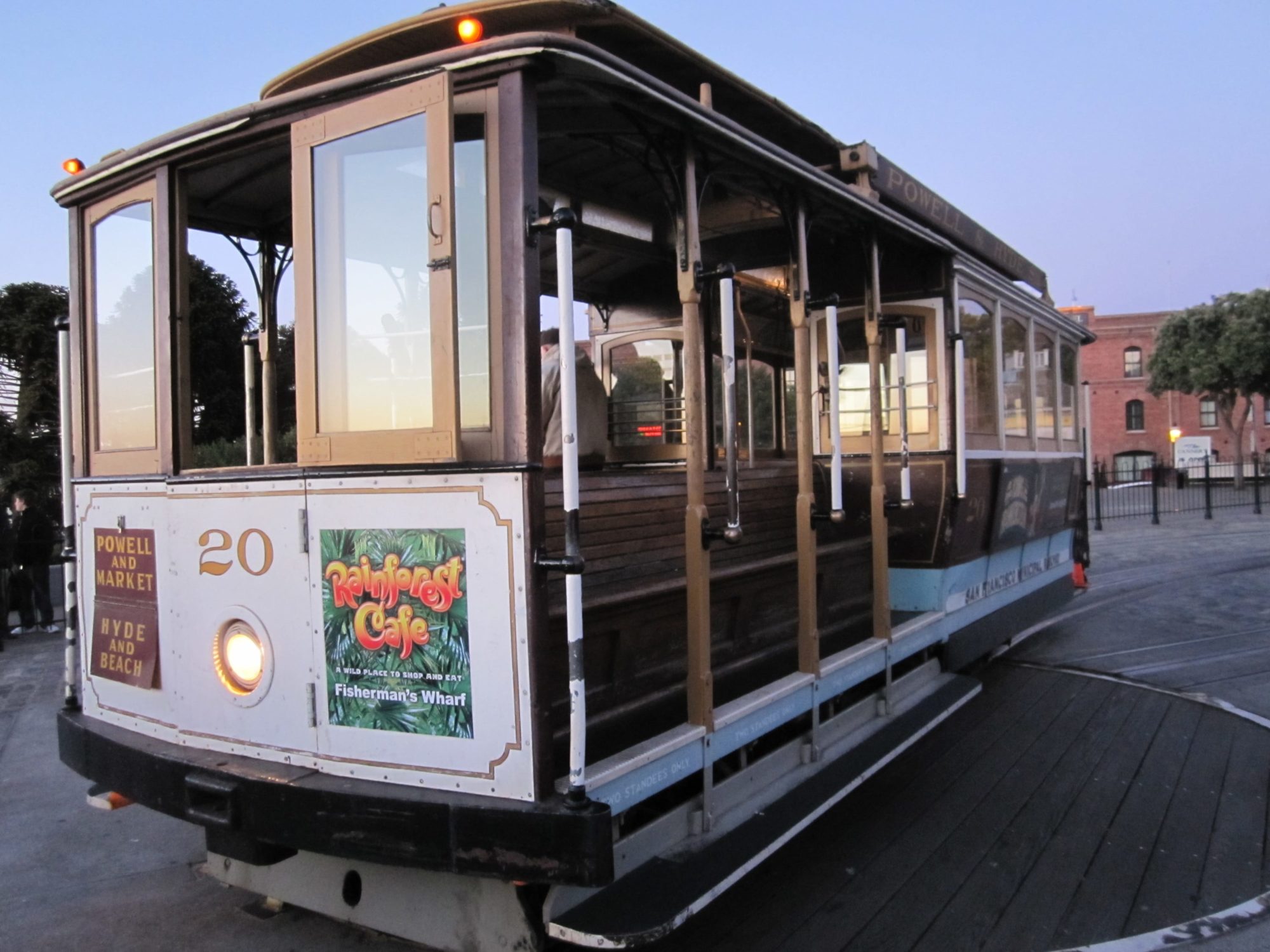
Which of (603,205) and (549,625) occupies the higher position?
(603,205)

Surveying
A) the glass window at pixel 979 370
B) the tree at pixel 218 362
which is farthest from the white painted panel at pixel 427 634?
the tree at pixel 218 362

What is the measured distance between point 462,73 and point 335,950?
9.75 ft

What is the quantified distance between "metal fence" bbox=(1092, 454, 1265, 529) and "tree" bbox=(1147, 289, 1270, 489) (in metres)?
1.64

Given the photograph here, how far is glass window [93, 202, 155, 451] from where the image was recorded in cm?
361

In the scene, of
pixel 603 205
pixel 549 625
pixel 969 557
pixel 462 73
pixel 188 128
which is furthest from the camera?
pixel 969 557

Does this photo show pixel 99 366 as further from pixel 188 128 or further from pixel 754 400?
pixel 754 400

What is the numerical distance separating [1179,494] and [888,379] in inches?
939

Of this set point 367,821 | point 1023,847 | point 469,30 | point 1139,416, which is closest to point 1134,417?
point 1139,416

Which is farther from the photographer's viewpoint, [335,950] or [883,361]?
[883,361]

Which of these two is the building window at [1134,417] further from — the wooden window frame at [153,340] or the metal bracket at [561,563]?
the metal bracket at [561,563]

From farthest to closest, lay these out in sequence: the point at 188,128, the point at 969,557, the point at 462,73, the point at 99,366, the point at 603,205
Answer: the point at 969,557 < the point at 603,205 < the point at 99,366 < the point at 188,128 < the point at 462,73

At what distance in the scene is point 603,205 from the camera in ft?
16.9

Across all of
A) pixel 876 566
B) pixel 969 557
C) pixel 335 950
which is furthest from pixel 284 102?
pixel 969 557

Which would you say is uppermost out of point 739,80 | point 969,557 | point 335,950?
point 739,80
